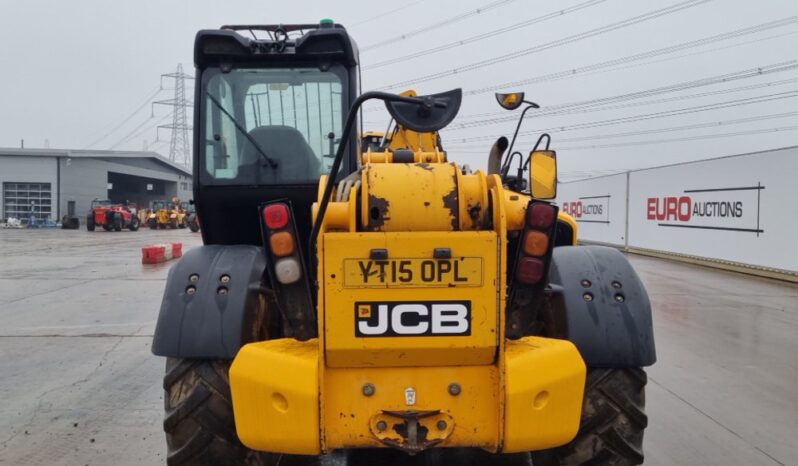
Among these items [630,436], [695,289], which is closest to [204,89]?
[630,436]

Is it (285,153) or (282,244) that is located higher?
(285,153)

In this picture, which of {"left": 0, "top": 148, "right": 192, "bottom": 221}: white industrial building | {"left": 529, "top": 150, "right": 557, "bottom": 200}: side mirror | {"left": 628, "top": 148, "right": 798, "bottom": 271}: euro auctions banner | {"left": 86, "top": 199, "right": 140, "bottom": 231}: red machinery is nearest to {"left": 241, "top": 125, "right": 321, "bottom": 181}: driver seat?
{"left": 529, "top": 150, "right": 557, "bottom": 200}: side mirror

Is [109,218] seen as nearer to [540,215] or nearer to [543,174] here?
[543,174]

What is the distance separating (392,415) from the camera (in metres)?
2.41

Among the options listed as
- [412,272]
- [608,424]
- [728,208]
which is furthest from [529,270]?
[728,208]

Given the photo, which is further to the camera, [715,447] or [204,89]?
[715,447]

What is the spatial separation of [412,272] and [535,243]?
52 centimetres

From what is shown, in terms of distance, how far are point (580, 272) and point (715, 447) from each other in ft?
6.97

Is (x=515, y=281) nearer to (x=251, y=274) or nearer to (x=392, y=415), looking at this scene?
(x=392, y=415)

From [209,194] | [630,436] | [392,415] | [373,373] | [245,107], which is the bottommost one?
[630,436]

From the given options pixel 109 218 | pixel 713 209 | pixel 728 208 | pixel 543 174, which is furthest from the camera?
pixel 109 218

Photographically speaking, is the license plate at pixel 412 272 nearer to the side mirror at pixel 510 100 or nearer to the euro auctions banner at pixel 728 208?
the side mirror at pixel 510 100

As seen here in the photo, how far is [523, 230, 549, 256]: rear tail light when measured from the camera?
2469mm

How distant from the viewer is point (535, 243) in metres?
2.48
